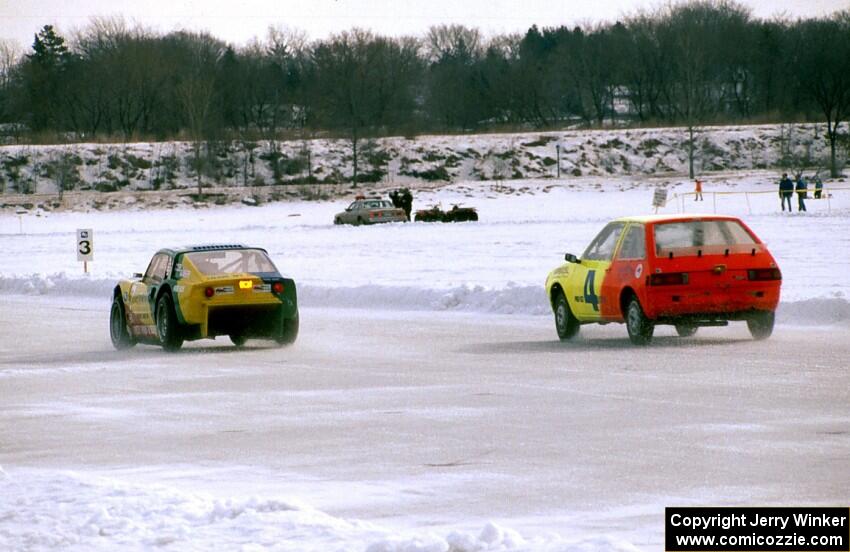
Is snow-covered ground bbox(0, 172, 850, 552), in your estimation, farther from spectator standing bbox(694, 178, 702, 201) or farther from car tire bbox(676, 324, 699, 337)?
spectator standing bbox(694, 178, 702, 201)

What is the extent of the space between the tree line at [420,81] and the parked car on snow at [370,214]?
2019 inches

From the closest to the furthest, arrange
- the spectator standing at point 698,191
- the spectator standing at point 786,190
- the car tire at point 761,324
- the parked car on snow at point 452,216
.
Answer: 1. the car tire at point 761,324
2. the spectator standing at point 786,190
3. the parked car on snow at point 452,216
4. the spectator standing at point 698,191

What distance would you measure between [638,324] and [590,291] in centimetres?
125

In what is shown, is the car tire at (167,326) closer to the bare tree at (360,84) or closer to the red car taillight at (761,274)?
the red car taillight at (761,274)

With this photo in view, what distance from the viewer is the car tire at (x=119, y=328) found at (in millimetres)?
22703

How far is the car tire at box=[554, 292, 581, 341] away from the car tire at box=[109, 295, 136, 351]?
578cm

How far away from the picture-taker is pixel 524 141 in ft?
399

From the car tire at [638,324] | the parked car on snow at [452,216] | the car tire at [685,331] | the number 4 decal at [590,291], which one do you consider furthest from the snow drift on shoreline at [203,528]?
the parked car on snow at [452,216]

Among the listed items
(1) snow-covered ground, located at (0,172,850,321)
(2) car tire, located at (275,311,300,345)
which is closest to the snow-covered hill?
(1) snow-covered ground, located at (0,172,850,321)

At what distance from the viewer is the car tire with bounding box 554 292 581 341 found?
21609 mm

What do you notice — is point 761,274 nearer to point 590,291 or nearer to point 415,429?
point 590,291

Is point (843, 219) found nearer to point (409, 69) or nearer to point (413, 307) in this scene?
point (413, 307)

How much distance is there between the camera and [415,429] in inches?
507

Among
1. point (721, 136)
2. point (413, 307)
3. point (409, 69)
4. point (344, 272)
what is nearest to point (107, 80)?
point (409, 69)
